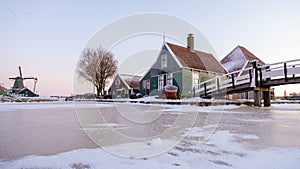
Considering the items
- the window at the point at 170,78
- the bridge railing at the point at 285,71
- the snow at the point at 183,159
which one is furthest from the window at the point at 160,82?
the snow at the point at 183,159

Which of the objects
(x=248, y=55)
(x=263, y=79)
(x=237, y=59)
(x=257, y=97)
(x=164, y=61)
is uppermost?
(x=248, y=55)

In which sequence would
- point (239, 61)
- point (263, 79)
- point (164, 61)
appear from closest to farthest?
point (263, 79) < point (164, 61) < point (239, 61)

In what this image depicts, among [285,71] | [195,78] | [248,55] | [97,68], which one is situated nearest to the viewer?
[285,71]

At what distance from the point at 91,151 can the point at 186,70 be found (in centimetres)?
1704

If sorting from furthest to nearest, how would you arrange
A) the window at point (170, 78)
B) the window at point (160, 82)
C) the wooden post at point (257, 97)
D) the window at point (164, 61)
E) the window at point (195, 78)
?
the window at point (160, 82), the window at point (164, 61), the window at point (170, 78), the window at point (195, 78), the wooden post at point (257, 97)

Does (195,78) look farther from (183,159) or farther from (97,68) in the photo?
(183,159)

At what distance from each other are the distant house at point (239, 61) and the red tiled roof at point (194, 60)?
1.61 meters

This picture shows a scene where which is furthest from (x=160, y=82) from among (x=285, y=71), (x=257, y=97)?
(x=285, y=71)

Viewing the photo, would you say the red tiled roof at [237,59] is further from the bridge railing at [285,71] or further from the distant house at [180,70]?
the bridge railing at [285,71]

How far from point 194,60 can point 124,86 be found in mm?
15552

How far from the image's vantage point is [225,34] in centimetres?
1484

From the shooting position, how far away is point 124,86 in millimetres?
33812

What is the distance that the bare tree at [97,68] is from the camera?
29205 millimetres

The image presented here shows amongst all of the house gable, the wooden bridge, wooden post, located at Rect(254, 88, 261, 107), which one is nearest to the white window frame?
the house gable
